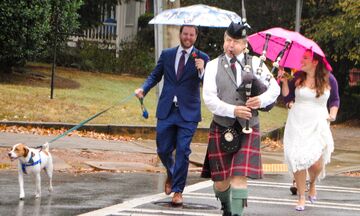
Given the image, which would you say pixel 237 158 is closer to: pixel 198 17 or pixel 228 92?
pixel 228 92

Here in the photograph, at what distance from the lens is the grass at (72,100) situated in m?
19.1

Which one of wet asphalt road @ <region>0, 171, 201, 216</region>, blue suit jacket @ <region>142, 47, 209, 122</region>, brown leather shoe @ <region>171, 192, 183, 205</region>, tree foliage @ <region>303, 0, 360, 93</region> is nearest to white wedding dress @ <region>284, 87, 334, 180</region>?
blue suit jacket @ <region>142, 47, 209, 122</region>

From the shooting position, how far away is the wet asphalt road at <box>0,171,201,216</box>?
9344mm

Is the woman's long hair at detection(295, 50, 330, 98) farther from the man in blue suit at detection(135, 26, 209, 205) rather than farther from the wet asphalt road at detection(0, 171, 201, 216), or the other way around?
the wet asphalt road at detection(0, 171, 201, 216)

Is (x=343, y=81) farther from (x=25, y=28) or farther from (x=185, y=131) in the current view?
(x=185, y=131)

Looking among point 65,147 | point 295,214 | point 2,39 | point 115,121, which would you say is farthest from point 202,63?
point 2,39

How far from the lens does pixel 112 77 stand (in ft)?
95.9

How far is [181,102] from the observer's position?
400 inches

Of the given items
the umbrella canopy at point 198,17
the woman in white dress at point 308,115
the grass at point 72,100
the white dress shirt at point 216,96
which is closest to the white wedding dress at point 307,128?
the woman in white dress at point 308,115

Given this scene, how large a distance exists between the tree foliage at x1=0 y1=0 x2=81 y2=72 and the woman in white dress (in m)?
13.1

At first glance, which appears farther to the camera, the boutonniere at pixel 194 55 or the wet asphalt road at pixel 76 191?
the boutonniere at pixel 194 55

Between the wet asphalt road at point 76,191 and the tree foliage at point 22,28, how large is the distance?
33.4 feet

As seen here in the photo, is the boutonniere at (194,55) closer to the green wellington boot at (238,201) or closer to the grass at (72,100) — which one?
the green wellington boot at (238,201)

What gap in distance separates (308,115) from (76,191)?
9.51 feet
